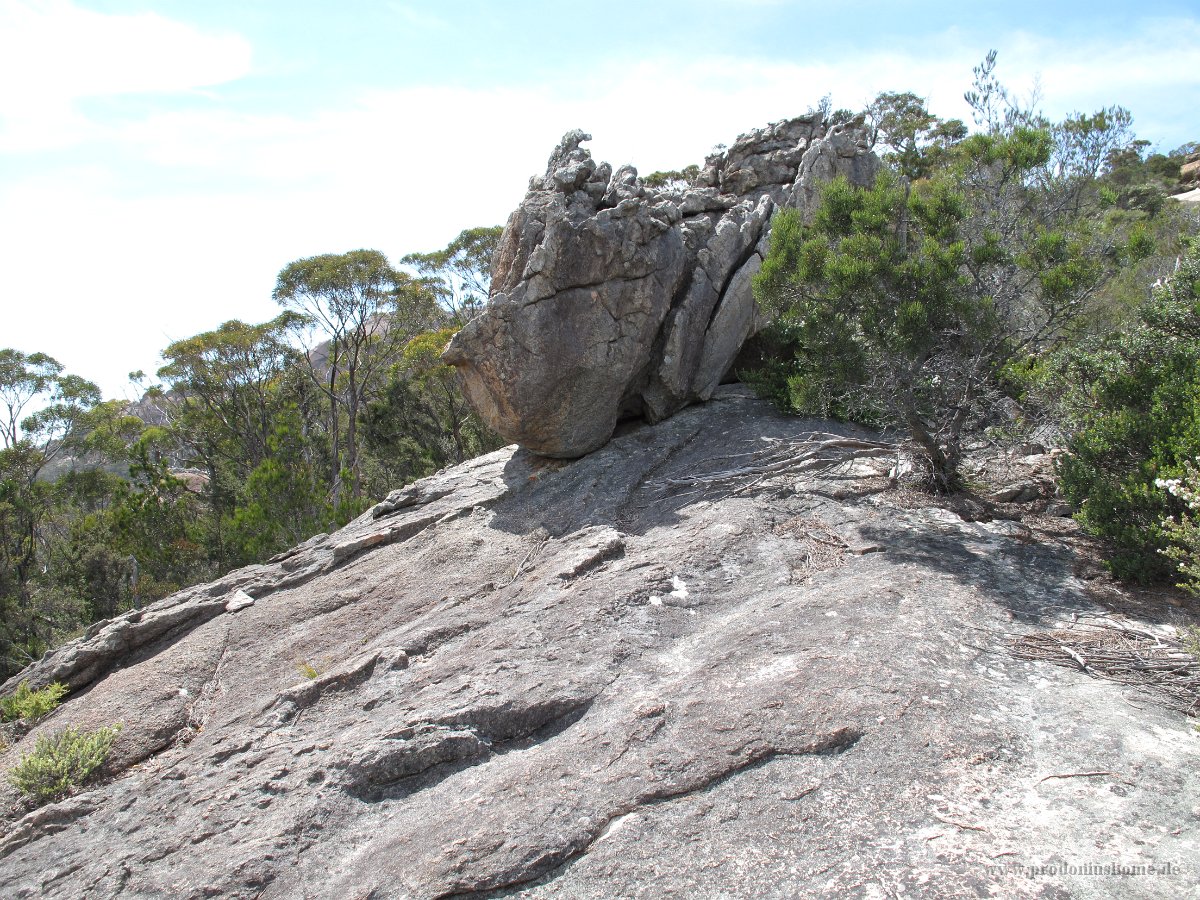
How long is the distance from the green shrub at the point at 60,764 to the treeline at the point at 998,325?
7.72 metres

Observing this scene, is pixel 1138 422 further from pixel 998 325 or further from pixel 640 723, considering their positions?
pixel 640 723

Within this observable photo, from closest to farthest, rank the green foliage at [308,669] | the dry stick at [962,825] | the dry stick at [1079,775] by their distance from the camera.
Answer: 1. the dry stick at [962,825]
2. the dry stick at [1079,775]
3. the green foliage at [308,669]

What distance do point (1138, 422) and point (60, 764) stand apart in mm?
9657

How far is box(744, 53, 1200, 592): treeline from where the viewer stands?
21.9ft

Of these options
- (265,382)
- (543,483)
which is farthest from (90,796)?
(265,382)

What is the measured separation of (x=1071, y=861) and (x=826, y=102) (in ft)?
47.7

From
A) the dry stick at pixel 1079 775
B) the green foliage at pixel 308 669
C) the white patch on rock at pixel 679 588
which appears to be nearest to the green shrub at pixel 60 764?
the green foliage at pixel 308 669

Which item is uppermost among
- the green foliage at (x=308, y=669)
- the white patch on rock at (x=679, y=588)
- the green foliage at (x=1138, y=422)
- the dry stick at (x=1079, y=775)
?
the green foliage at (x=1138, y=422)

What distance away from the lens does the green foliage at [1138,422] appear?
6254 mm

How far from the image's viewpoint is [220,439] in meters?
28.2

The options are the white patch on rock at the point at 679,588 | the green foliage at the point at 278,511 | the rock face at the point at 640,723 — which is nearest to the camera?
the rock face at the point at 640,723

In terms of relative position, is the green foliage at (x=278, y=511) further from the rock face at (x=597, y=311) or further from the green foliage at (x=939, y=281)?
the green foliage at (x=939, y=281)

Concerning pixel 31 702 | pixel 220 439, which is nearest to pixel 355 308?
pixel 220 439

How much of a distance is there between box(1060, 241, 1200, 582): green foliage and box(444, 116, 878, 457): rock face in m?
3.87
